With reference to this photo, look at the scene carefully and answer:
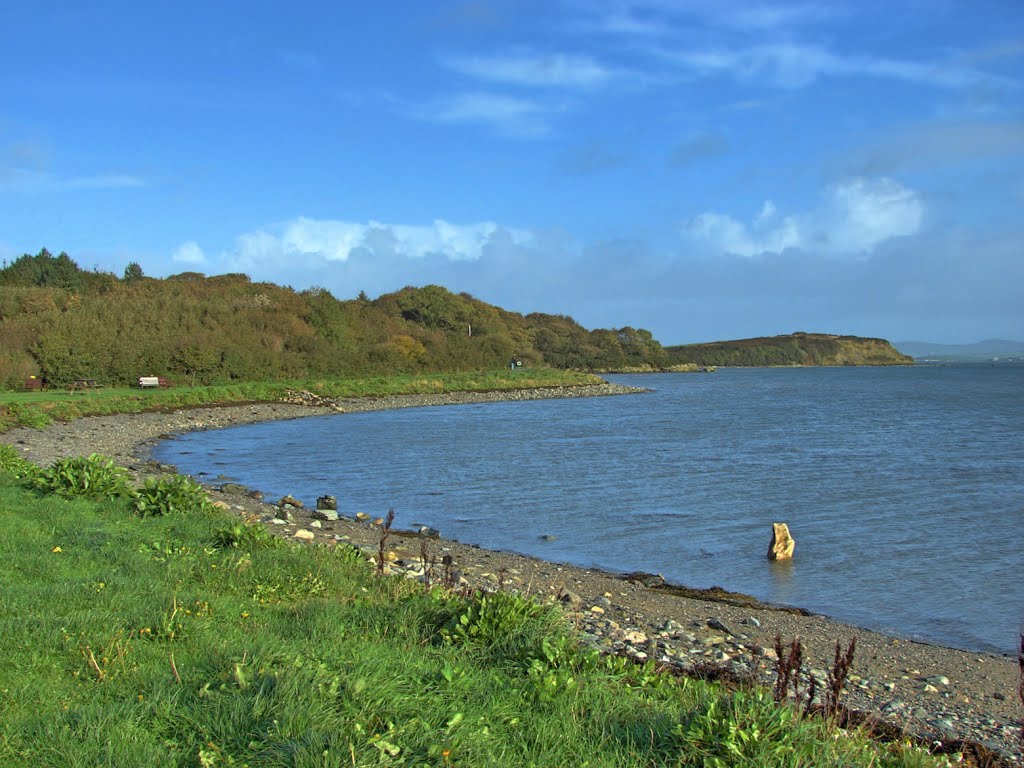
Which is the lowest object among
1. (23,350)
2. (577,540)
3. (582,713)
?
(577,540)

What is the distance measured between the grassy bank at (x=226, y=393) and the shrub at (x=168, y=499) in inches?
888

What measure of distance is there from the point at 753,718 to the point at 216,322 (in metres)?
64.8

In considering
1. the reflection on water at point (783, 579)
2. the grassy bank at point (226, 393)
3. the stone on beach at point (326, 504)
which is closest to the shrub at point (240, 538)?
the reflection on water at point (783, 579)

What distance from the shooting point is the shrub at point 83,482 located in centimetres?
1206

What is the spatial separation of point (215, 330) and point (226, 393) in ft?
36.7

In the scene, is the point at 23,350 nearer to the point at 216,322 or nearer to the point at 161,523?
the point at 216,322

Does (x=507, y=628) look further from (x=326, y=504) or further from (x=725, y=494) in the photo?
(x=725, y=494)

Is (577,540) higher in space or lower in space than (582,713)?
lower

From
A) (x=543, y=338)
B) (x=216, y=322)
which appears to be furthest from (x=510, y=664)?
(x=543, y=338)

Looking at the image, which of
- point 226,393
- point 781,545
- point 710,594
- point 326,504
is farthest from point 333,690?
point 226,393

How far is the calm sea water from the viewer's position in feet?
42.0

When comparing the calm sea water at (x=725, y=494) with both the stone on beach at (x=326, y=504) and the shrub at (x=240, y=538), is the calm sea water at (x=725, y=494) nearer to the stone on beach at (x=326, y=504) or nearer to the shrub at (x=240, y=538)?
the stone on beach at (x=326, y=504)

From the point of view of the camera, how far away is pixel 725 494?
21.5 metres

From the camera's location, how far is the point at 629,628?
9492 millimetres
